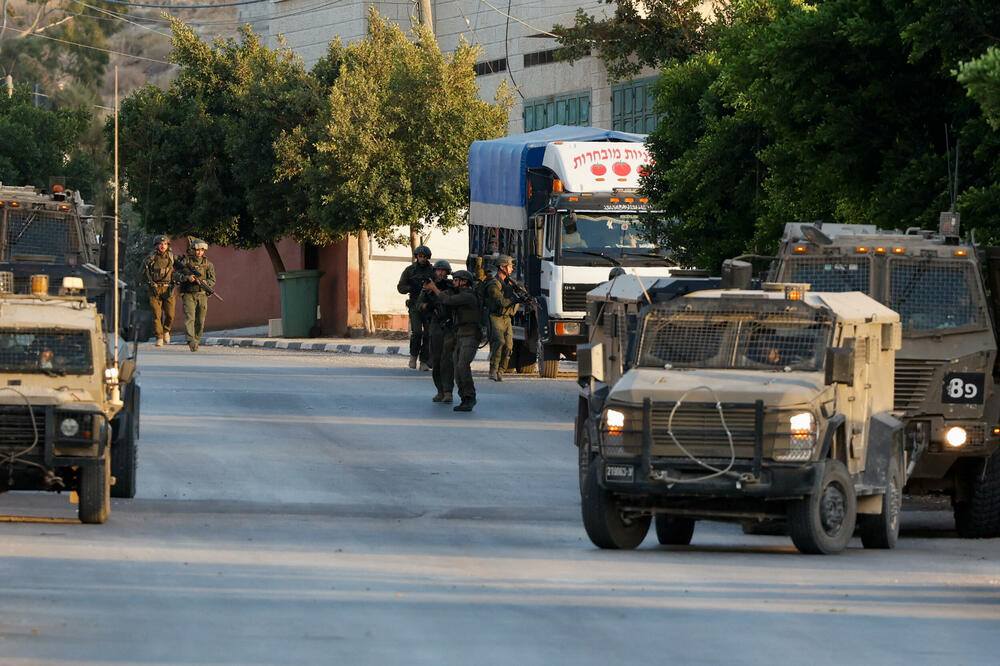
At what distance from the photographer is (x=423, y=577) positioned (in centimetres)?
1088

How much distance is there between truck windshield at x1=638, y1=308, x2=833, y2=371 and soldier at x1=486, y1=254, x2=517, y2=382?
13682 mm

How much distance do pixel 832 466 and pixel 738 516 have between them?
0.69 metres

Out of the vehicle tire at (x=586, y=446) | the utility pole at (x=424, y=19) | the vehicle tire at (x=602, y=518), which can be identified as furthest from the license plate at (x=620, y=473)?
the utility pole at (x=424, y=19)

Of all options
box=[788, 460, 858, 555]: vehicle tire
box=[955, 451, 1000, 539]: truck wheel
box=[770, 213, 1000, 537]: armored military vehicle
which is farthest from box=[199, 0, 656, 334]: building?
box=[788, 460, 858, 555]: vehicle tire

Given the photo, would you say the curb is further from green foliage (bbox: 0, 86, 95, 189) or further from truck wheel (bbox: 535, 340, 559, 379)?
green foliage (bbox: 0, 86, 95, 189)

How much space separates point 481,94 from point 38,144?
16820 millimetres

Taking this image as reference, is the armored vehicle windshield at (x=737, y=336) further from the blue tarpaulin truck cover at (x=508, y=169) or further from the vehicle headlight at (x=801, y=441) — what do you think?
the blue tarpaulin truck cover at (x=508, y=169)

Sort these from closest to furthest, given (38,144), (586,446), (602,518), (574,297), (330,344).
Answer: (602,518) → (586,446) → (574,297) → (330,344) → (38,144)

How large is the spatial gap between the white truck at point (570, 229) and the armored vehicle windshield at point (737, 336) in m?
14.1

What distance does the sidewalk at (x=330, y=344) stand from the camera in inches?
1442

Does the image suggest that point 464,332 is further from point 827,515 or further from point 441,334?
point 827,515

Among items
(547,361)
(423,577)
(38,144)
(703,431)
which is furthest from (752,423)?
(38,144)

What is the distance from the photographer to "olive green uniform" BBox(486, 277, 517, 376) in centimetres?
2662

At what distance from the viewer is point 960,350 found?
574 inches
